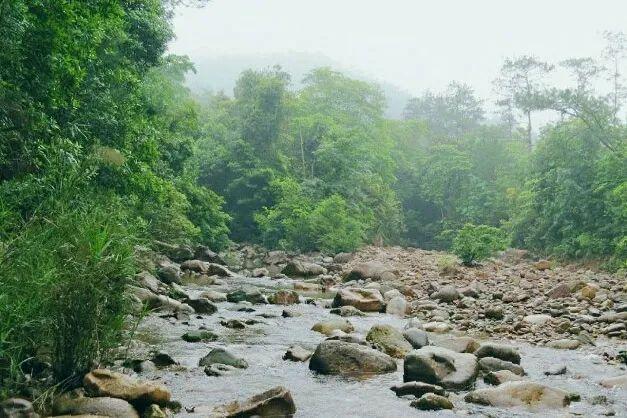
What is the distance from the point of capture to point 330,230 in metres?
26.8

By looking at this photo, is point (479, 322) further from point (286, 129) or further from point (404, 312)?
point (286, 129)

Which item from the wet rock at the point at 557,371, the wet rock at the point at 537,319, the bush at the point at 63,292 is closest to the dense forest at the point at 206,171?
the bush at the point at 63,292

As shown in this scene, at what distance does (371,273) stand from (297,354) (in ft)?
32.8

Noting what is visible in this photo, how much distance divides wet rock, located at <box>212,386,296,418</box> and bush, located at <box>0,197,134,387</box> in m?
1.15

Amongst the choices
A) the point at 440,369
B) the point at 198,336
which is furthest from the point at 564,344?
the point at 198,336

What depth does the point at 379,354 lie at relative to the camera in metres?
6.37

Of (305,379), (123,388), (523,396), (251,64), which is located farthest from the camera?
(251,64)

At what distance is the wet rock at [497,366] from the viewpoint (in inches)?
243

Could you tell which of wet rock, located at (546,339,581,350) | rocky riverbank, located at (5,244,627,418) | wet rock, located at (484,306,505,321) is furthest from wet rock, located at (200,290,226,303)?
wet rock, located at (546,339,581,350)

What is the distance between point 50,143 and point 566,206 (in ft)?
66.1

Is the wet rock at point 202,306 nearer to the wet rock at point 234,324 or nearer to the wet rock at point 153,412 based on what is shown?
the wet rock at point 234,324

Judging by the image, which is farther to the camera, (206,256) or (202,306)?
(206,256)

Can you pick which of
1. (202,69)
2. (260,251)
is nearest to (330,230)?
(260,251)

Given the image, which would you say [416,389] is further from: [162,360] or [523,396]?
[162,360]
